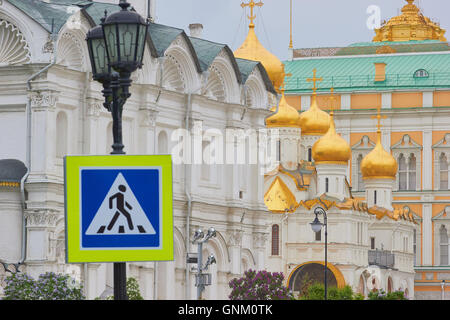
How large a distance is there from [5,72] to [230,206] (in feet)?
39.6

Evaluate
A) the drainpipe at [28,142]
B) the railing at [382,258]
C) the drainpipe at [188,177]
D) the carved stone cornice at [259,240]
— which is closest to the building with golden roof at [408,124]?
the railing at [382,258]

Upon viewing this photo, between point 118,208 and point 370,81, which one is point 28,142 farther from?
point 370,81

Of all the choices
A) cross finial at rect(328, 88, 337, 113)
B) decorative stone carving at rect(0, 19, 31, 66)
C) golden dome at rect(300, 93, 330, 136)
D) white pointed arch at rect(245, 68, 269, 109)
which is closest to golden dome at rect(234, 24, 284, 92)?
white pointed arch at rect(245, 68, 269, 109)

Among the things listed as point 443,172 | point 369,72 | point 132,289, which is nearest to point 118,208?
point 132,289

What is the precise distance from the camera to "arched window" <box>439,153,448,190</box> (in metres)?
87.7

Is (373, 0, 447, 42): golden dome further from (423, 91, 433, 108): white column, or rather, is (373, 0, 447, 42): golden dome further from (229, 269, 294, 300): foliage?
(229, 269, 294, 300): foliage

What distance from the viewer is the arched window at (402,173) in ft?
291

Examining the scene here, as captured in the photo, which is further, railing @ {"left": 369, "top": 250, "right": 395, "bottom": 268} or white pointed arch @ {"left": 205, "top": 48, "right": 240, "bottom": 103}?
railing @ {"left": 369, "top": 250, "right": 395, "bottom": 268}

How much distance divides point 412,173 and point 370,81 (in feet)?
20.7

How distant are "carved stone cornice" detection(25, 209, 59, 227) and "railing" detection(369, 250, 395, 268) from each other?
3708 centimetres

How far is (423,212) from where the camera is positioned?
87.8 meters


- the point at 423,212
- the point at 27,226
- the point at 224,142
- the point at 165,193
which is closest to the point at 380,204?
the point at 423,212

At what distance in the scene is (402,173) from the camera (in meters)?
88.9

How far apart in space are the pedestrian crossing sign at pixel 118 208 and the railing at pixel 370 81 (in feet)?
251
